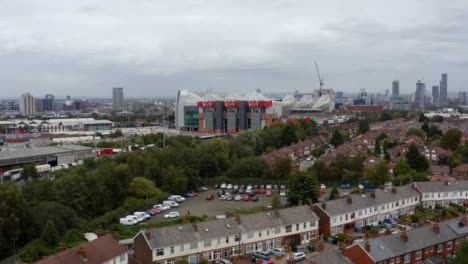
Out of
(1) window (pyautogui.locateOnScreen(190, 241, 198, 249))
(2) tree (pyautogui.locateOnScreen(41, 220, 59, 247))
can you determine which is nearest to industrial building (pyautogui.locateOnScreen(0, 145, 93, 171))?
(2) tree (pyautogui.locateOnScreen(41, 220, 59, 247))

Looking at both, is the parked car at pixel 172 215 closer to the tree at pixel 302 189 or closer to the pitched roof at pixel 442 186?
the tree at pixel 302 189

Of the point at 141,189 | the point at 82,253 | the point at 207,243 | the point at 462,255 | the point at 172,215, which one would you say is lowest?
the point at 172,215

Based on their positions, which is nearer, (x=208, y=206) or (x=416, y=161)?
(x=208, y=206)

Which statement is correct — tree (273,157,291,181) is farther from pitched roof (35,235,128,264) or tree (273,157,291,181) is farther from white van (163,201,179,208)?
pitched roof (35,235,128,264)

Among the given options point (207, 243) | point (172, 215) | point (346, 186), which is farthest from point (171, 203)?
point (346, 186)

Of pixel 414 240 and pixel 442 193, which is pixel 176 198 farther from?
pixel 442 193

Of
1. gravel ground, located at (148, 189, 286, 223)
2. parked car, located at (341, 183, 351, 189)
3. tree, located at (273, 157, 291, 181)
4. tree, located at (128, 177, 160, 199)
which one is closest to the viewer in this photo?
gravel ground, located at (148, 189, 286, 223)
